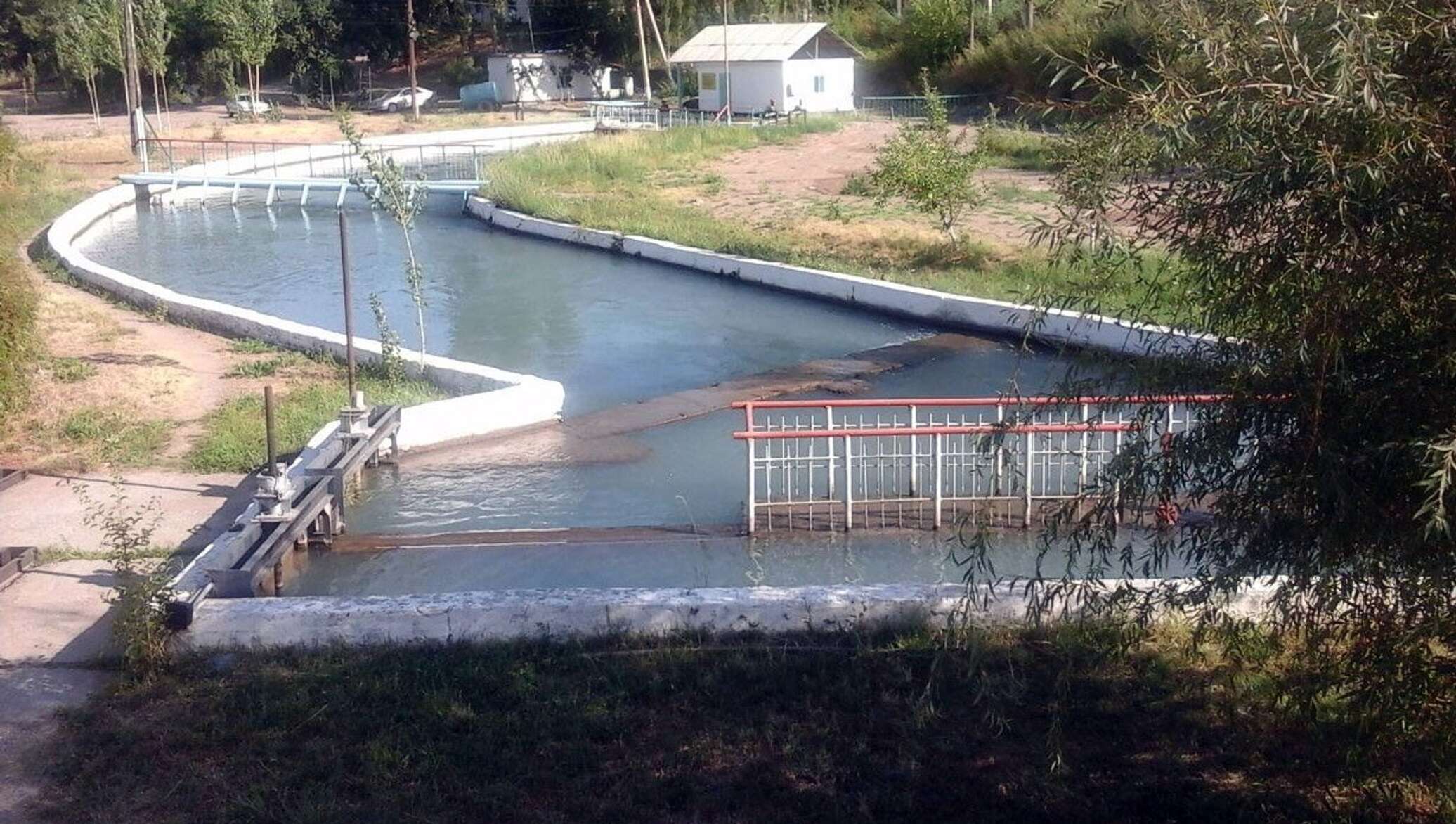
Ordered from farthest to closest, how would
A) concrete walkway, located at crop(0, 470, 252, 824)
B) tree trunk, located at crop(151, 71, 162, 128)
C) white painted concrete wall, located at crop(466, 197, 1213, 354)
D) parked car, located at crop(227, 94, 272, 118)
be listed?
parked car, located at crop(227, 94, 272, 118) → tree trunk, located at crop(151, 71, 162, 128) → white painted concrete wall, located at crop(466, 197, 1213, 354) → concrete walkway, located at crop(0, 470, 252, 824)

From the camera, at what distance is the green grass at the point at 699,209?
18906 millimetres

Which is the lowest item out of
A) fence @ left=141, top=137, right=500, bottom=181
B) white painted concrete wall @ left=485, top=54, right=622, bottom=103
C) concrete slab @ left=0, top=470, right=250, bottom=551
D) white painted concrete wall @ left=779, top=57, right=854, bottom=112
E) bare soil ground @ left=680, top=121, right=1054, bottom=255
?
concrete slab @ left=0, top=470, right=250, bottom=551

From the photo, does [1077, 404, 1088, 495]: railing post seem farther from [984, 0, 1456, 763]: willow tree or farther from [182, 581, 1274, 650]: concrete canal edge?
[984, 0, 1456, 763]: willow tree

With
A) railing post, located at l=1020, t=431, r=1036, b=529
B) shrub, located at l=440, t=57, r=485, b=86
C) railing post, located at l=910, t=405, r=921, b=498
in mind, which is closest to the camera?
railing post, located at l=1020, t=431, r=1036, b=529

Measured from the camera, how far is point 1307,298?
143 inches

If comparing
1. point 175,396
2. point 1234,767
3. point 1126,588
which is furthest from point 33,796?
point 175,396

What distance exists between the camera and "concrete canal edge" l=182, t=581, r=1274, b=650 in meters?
6.48

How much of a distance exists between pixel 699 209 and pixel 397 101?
115 ft

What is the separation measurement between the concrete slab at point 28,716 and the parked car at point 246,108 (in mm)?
49301

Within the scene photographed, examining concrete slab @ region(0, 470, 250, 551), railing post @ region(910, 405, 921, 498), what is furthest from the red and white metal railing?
concrete slab @ region(0, 470, 250, 551)

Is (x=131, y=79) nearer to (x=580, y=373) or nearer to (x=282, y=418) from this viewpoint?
(x=580, y=373)

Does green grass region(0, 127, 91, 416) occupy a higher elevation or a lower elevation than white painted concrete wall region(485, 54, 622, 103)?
lower

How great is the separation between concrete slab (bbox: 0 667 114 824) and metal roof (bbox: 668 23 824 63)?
1720 inches

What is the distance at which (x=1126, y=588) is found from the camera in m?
4.23
